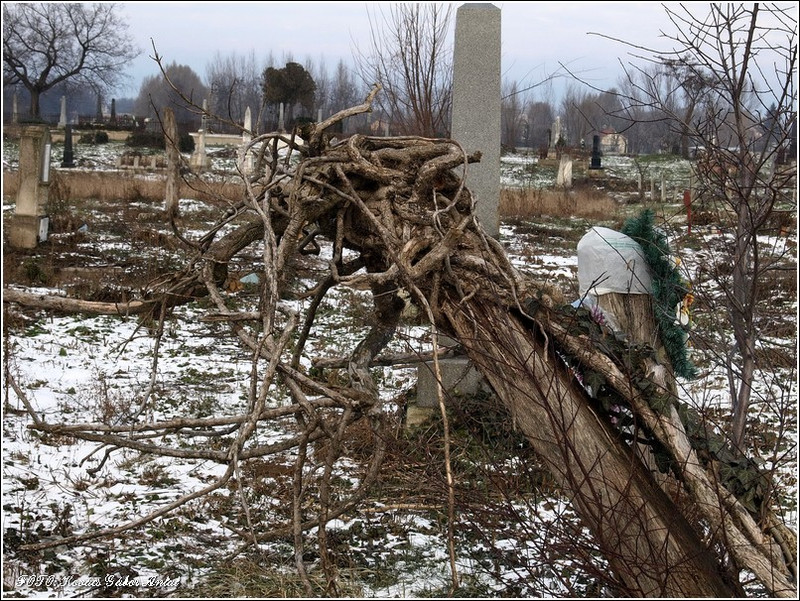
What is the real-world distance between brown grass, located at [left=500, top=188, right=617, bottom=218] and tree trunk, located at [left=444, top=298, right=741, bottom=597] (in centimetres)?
1469

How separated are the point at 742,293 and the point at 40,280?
8337 millimetres

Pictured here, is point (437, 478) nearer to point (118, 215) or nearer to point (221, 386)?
point (221, 386)

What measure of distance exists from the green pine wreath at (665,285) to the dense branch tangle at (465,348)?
60cm

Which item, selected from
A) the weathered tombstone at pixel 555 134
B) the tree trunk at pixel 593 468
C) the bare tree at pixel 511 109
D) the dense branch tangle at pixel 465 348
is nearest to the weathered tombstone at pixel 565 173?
the bare tree at pixel 511 109

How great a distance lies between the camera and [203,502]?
427 cm

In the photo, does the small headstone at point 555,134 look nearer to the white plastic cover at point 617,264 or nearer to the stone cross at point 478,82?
the stone cross at point 478,82

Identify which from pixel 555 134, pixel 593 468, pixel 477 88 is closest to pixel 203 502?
pixel 593 468

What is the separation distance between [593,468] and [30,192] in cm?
1063

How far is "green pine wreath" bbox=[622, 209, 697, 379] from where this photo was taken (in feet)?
11.6

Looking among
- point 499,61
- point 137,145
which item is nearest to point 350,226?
point 499,61

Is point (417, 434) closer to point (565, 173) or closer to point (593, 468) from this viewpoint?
point (593, 468)

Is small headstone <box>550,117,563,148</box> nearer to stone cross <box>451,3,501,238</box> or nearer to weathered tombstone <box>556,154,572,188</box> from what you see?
weathered tombstone <box>556,154,572,188</box>

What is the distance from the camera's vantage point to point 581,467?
2.79 metres

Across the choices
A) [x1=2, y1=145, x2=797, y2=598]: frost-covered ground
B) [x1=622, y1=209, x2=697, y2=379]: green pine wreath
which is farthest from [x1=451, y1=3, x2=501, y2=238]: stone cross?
[x1=622, y1=209, x2=697, y2=379]: green pine wreath
